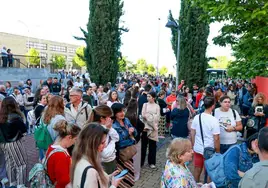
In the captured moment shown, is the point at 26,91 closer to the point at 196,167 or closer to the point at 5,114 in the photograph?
the point at 5,114

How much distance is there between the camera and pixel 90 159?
228cm

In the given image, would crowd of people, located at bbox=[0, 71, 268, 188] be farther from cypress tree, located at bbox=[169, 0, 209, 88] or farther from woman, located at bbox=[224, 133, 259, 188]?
cypress tree, located at bbox=[169, 0, 209, 88]

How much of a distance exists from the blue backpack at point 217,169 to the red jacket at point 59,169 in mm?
1877

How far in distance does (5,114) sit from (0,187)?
1.35 metres

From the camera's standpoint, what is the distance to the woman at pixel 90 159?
7.10 ft

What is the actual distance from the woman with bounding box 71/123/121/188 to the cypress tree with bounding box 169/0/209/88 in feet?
48.3

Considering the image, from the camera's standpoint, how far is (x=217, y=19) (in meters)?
8.52

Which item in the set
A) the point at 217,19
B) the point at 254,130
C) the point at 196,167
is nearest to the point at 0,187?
the point at 196,167

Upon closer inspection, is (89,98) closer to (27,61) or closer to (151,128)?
(151,128)

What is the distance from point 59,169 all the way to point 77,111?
255cm

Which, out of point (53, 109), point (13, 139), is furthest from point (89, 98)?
point (13, 139)

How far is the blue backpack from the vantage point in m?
3.22

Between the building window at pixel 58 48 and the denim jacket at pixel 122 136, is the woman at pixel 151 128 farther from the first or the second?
the building window at pixel 58 48

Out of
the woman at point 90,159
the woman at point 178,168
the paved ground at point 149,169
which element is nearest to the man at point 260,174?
the woman at point 178,168
